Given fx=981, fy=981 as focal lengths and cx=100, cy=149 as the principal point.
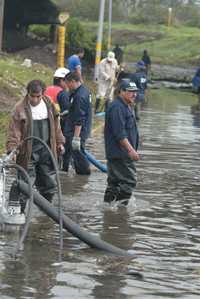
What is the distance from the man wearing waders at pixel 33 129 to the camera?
10695mm

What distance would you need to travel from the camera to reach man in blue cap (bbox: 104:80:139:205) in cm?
1192

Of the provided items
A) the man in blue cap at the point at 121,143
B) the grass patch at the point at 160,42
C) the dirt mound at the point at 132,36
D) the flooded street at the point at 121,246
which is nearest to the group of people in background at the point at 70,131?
the man in blue cap at the point at 121,143

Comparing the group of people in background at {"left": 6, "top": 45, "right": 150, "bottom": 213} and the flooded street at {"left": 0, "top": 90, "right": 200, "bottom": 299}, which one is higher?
the group of people in background at {"left": 6, "top": 45, "right": 150, "bottom": 213}

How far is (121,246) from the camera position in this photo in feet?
33.1

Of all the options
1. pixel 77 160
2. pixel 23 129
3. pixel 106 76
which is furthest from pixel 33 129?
pixel 106 76

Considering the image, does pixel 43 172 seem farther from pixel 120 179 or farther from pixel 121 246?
pixel 121 246

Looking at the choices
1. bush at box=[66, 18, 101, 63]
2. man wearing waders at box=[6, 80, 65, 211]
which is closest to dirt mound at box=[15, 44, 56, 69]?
bush at box=[66, 18, 101, 63]

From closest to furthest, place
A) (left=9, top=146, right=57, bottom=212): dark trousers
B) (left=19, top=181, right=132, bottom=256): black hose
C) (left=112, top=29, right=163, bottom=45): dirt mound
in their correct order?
(left=19, top=181, right=132, bottom=256): black hose < (left=9, top=146, right=57, bottom=212): dark trousers < (left=112, top=29, right=163, bottom=45): dirt mound

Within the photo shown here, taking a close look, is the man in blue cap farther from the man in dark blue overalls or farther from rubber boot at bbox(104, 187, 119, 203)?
the man in dark blue overalls

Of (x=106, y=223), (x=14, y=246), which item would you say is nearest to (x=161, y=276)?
(x=14, y=246)

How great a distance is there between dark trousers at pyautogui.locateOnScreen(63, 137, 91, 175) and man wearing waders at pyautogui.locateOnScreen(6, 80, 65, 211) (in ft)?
12.2

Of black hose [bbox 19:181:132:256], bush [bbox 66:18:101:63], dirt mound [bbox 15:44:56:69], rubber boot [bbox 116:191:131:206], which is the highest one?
black hose [bbox 19:181:132:256]

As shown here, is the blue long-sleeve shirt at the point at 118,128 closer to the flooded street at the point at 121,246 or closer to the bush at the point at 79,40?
the flooded street at the point at 121,246

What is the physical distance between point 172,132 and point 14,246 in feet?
45.3
